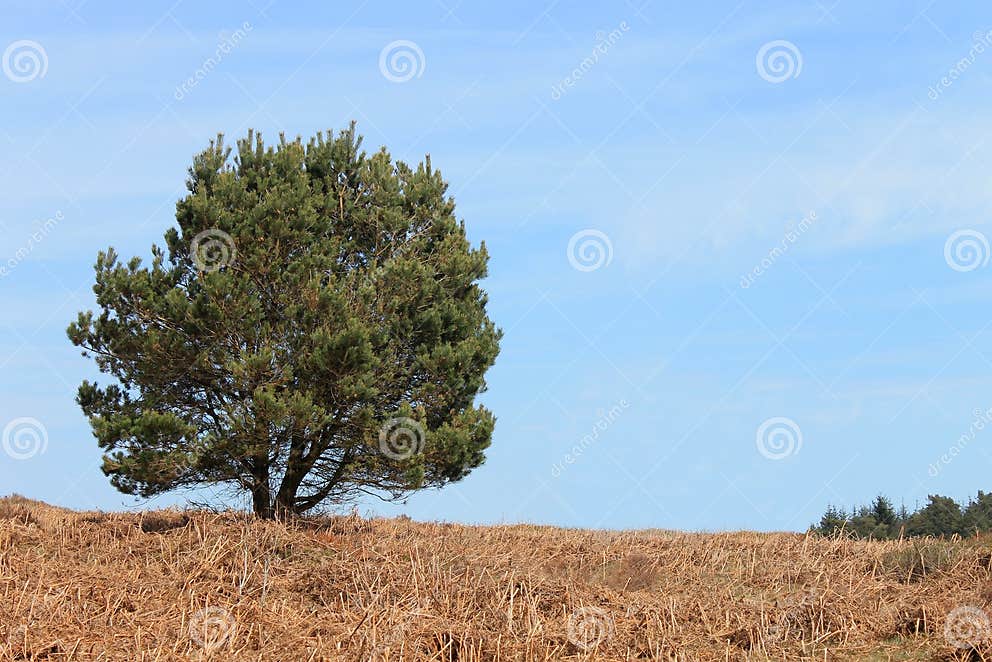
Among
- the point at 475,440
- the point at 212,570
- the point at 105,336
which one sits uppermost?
the point at 105,336

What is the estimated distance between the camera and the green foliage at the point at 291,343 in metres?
19.0

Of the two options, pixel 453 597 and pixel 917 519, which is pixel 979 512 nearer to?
pixel 917 519

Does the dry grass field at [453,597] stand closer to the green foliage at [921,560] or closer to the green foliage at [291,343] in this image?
the green foliage at [921,560]

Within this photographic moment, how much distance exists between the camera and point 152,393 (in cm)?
1998

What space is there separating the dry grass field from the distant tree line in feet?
23.7

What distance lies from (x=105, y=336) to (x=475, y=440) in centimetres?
811

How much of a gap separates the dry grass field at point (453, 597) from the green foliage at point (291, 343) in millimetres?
1646

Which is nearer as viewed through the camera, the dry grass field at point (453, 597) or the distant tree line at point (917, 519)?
the dry grass field at point (453, 597)

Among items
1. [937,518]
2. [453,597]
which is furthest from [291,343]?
[937,518]

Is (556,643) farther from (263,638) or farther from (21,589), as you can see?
(21,589)

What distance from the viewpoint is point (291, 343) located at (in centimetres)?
1947

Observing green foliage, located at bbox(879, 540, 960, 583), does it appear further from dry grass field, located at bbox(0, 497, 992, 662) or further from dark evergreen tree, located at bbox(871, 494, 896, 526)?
dark evergreen tree, located at bbox(871, 494, 896, 526)

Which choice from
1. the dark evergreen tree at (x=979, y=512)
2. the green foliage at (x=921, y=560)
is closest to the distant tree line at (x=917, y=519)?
the dark evergreen tree at (x=979, y=512)

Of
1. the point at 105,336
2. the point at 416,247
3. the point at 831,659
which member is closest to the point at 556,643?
the point at 831,659
